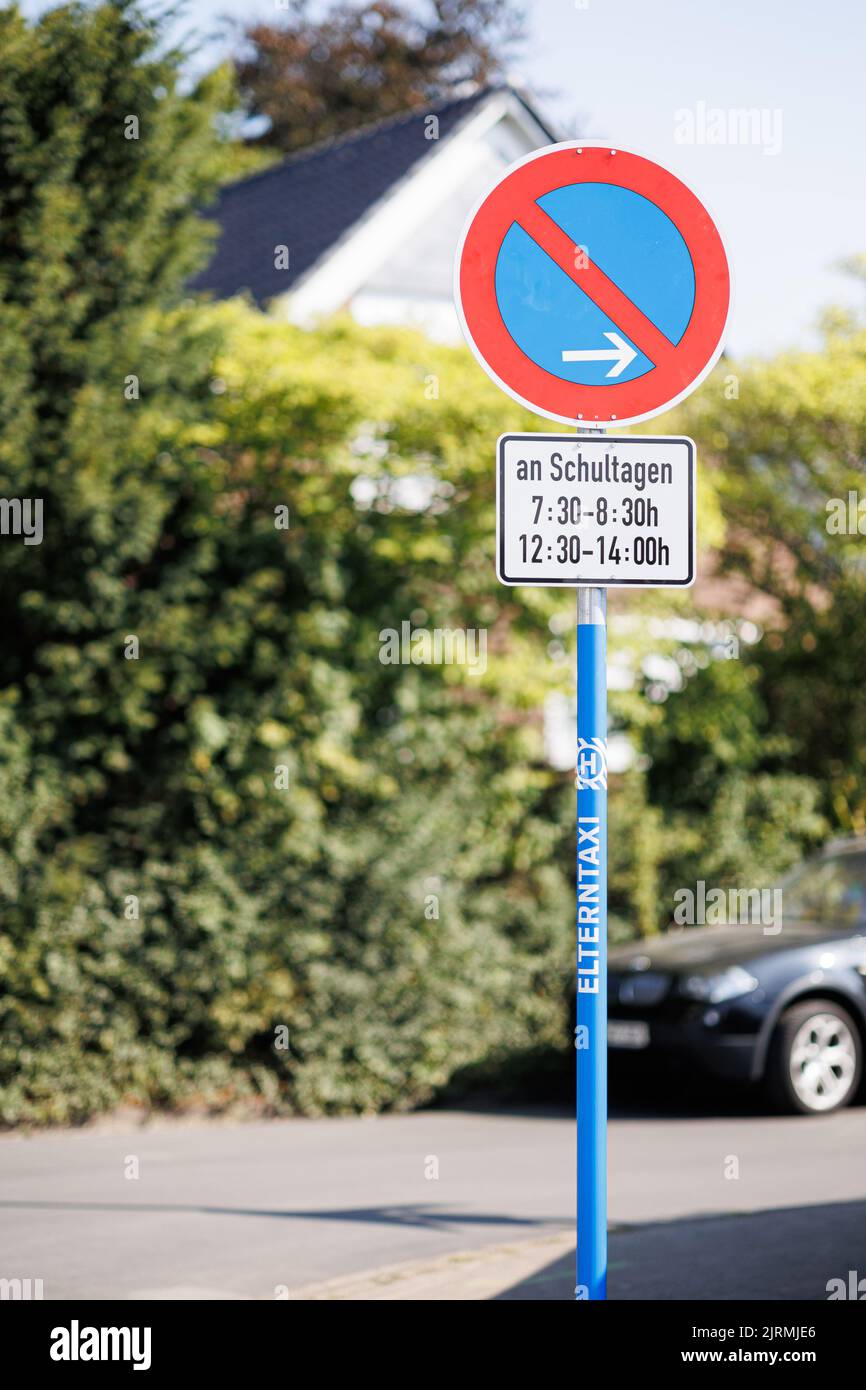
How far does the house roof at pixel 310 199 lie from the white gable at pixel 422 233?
0.55ft

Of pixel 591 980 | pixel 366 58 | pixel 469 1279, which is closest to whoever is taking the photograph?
pixel 591 980

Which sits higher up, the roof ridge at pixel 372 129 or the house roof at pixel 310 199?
the roof ridge at pixel 372 129

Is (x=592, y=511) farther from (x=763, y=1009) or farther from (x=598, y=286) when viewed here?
(x=763, y=1009)

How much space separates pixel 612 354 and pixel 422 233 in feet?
52.8

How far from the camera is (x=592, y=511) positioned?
4.38m

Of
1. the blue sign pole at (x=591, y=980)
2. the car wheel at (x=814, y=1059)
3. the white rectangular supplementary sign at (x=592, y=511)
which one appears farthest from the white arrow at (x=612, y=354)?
the car wheel at (x=814, y=1059)

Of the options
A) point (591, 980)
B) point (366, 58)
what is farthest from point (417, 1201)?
point (366, 58)

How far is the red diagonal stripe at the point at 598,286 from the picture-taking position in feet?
14.4

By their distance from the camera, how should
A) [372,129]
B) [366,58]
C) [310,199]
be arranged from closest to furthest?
[310,199], [372,129], [366,58]

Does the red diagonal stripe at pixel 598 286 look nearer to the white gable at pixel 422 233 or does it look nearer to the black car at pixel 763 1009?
the black car at pixel 763 1009

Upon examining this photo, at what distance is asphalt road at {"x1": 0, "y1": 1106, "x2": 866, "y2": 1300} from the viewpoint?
6488mm

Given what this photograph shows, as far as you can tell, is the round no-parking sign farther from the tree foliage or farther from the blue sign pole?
the tree foliage

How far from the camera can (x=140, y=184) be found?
11078 millimetres

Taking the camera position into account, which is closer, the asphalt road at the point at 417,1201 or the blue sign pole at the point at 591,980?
the blue sign pole at the point at 591,980
